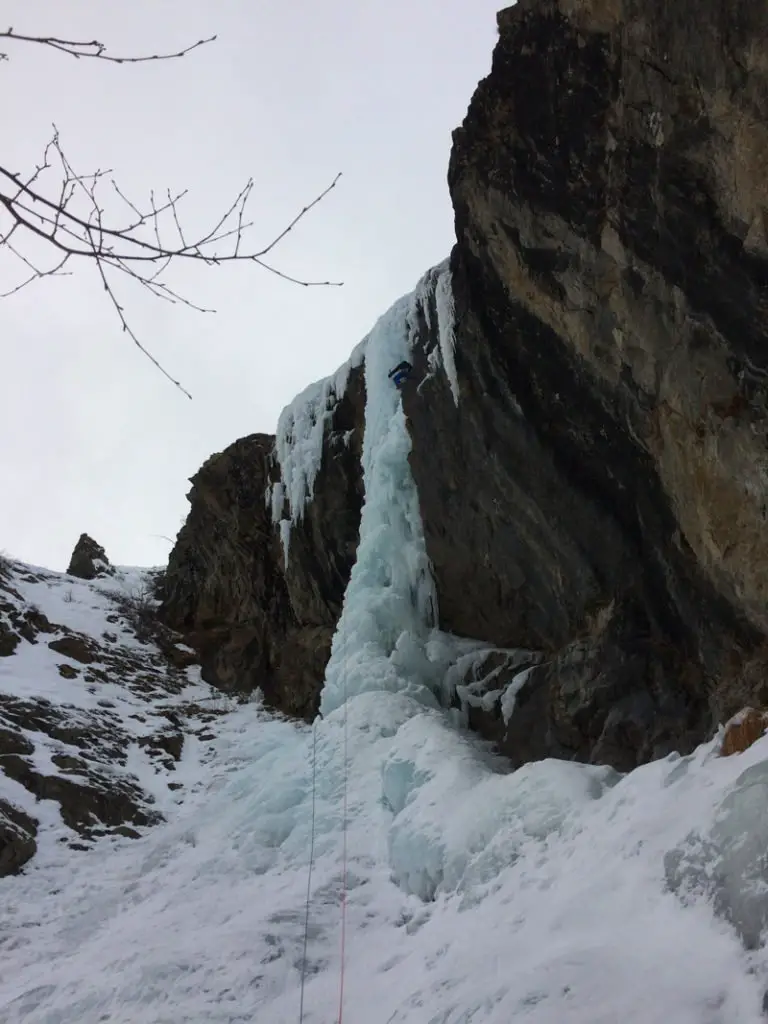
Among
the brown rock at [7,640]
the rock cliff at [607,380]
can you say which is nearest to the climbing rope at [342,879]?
the rock cliff at [607,380]

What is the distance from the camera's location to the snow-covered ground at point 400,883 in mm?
3371

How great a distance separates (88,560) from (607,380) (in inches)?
618

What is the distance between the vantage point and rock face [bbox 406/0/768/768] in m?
5.64

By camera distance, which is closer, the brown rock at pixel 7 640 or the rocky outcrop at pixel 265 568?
the rocky outcrop at pixel 265 568

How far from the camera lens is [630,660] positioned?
24.9 ft

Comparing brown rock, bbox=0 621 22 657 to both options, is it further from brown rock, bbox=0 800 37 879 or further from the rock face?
the rock face

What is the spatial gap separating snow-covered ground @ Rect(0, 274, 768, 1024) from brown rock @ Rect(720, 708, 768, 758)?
0.47ft

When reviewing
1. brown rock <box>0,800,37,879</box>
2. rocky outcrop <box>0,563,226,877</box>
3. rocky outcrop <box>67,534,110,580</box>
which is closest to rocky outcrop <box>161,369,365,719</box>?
rocky outcrop <box>0,563,226,877</box>

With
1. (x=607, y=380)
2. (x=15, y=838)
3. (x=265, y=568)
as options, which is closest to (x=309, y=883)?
(x=15, y=838)

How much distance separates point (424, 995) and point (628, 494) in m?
4.70

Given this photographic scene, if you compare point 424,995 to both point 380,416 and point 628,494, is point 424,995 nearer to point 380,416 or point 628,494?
point 628,494

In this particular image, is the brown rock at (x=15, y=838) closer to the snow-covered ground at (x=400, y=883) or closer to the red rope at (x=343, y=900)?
the snow-covered ground at (x=400, y=883)

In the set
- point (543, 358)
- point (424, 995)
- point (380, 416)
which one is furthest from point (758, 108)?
point (380, 416)

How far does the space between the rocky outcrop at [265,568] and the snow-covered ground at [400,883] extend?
2090 mm
